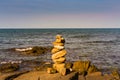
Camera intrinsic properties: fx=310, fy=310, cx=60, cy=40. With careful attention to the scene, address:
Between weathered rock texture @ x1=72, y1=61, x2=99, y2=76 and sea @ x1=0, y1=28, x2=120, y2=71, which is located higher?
weathered rock texture @ x1=72, y1=61, x2=99, y2=76

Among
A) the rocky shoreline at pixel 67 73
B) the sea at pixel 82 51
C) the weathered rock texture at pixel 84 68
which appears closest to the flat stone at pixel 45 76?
the rocky shoreline at pixel 67 73

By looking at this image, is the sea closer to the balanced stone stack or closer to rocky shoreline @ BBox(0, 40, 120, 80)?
rocky shoreline @ BBox(0, 40, 120, 80)

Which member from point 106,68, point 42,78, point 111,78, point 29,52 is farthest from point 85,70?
point 29,52

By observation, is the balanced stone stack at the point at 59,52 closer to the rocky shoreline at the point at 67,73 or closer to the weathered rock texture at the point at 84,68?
the rocky shoreline at the point at 67,73

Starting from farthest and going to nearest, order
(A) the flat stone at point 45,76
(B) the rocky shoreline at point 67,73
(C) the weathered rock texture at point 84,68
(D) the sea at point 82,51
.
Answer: (D) the sea at point 82,51
(C) the weathered rock texture at point 84,68
(B) the rocky shoreline at point 67,73
(A) the flat stone at point 45,76

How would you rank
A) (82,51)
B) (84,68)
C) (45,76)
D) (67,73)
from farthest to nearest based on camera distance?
(82,51) → (84,68) → (67,73) → (45,76)

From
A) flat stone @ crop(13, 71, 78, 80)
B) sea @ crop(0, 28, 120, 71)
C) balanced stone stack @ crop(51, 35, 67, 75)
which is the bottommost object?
sea @ crop(0, 28, 120, 71)

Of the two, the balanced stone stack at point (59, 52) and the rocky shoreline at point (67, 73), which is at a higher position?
the balanced stone stack at point (59, 52)

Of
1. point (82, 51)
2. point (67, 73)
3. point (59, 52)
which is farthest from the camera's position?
point (82, 51)

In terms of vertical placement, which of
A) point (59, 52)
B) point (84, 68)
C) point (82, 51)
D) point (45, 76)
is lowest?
point (82, 51)

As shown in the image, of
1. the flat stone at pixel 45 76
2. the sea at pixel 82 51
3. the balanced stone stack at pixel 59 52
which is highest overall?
the balanced stone stack at pixel 59 52

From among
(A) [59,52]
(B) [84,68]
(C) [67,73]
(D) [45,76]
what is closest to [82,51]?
(B) [84,68]

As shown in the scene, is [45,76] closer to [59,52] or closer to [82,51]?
[59,52]

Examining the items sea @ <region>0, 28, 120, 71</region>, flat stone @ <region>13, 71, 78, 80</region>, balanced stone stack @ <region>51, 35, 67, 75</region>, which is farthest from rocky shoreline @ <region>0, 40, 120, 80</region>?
sea @ <region>0, 28, 120, 71</region>
